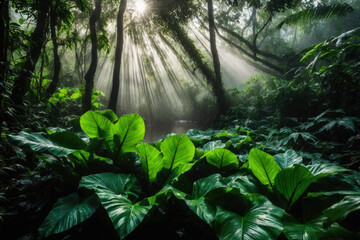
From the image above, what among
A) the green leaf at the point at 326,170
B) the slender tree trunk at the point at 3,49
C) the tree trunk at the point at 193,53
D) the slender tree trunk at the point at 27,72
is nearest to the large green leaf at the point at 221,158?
the green leaf at the point at 326,170

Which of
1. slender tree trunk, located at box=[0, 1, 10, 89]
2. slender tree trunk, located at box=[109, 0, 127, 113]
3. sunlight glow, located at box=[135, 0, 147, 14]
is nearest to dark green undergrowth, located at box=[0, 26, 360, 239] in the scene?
slender tree trunk, located at box=[0, 1, 10, 89]

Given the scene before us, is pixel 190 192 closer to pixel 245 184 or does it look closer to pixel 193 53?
pixel 245 184

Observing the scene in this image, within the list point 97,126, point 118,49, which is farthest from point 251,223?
point 118,49

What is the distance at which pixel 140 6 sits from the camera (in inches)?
228

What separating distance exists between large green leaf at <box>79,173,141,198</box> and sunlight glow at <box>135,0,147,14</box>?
6.30 meters

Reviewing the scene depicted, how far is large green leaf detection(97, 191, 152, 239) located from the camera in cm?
85

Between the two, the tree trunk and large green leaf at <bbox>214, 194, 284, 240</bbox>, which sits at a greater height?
the tree trunk

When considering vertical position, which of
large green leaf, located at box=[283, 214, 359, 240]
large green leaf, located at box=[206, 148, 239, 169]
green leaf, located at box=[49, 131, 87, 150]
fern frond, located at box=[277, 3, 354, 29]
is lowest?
large green leaf, located at box=[283, 214, 359, 240]

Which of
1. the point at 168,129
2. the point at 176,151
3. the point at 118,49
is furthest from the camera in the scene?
the point at 168,129

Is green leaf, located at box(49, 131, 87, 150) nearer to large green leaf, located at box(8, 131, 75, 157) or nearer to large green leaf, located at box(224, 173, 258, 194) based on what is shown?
large green leaf, located at box(8, 131, 75, 157)

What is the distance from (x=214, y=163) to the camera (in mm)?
1558

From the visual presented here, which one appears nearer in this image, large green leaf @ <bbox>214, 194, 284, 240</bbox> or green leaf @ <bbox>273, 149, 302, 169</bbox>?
large green leaf @ <bbox>214, 194, 284, 240</bbox>

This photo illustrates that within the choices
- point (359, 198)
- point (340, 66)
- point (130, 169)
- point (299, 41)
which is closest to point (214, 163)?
point (130, 169)

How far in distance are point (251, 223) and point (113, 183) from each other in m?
0.96
